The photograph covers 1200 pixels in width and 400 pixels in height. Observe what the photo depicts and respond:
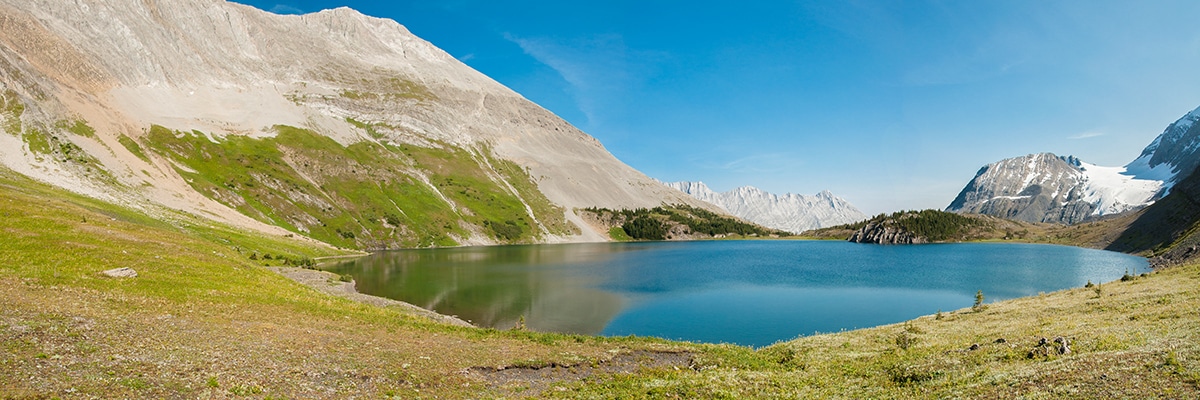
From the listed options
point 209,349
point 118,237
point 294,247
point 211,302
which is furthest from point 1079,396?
point 294,247

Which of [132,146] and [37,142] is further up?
[132,146]

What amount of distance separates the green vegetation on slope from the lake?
38.0 metres

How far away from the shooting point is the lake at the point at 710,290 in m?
53.3

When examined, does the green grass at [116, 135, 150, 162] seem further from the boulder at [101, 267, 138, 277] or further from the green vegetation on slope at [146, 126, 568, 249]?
the boulder at [101, 267, 138, 277]

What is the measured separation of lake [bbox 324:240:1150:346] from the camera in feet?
175

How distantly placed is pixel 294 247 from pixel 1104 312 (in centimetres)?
11269

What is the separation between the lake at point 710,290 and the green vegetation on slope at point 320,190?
125 ft

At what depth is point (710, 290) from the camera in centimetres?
7644

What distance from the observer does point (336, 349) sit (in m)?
25.7

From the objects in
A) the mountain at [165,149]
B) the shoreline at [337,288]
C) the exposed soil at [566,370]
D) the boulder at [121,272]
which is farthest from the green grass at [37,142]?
the exposed soil at [566,370]

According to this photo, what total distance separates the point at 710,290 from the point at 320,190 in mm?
134412

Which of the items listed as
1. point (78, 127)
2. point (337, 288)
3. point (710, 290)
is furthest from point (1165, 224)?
point (78, 127)

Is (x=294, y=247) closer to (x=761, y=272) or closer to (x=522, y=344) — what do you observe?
(x=522, y=344)

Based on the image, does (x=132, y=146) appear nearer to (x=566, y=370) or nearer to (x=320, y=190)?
(x=320, y=190)
